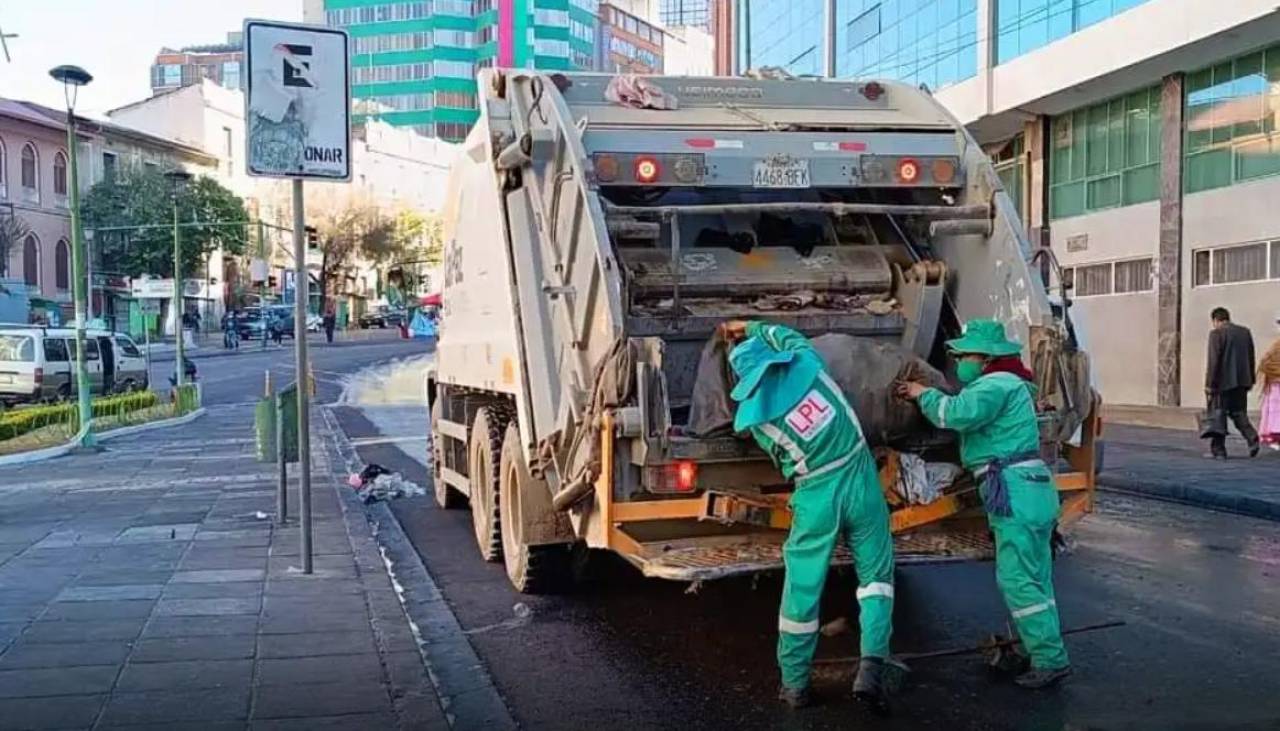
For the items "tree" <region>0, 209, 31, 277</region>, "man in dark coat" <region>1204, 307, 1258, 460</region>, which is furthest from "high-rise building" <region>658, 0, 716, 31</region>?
"man in dark coat" <region>1204, 307, 1258, 460</region>

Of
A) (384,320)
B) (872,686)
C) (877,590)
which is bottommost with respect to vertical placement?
(872,686)

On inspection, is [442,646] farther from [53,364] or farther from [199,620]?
[53,364]

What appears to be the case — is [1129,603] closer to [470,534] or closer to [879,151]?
[879,151]

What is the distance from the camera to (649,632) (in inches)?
271

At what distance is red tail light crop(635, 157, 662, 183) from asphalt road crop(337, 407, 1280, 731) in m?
2.34

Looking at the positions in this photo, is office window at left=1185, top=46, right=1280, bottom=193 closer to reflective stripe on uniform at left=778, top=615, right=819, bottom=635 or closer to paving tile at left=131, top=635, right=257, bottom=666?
reflective stripe on uniform at left=778, top=615, right=819, bottom=635

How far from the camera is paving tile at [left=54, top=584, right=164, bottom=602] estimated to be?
284 inches

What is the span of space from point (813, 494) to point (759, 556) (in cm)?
66

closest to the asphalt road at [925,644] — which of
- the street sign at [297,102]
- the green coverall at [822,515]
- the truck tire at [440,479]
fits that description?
the green coverall at [822,515]

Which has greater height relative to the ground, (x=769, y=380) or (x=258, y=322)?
(x=769, y=380)

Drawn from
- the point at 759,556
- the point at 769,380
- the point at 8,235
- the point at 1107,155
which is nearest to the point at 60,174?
the point at 8,235

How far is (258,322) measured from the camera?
57500 mm

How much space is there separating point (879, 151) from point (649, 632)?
281 cm

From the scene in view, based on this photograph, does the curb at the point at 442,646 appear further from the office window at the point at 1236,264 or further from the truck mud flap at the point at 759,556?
the office window at the point at 1236,264
